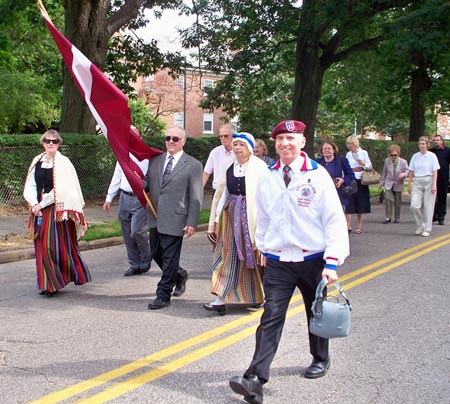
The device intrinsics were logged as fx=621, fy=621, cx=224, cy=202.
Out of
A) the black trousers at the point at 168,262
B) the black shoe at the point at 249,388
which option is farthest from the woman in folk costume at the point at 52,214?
the black shoe at the point at 249,388

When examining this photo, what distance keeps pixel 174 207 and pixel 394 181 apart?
879 cm

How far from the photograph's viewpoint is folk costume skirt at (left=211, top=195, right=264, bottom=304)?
19.8 feet

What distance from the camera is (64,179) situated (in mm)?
6848

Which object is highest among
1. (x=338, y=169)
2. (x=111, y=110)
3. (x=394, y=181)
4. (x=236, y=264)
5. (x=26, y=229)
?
(x=111, y=110)

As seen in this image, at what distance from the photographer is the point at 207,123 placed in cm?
5556

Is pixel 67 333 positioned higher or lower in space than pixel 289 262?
lower

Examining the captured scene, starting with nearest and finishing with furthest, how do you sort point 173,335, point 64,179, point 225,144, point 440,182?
1. point 173,335
2. point 64,179
3. point 225,144
4. point 440,182

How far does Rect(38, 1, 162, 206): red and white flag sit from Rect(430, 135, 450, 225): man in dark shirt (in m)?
8.59

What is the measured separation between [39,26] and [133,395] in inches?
890

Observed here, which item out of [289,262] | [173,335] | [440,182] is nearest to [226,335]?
[173,335]

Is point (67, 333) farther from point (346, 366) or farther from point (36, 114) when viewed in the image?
point (36, 114)

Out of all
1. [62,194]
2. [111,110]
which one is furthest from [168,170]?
[62,194]

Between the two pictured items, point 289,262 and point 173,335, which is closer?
point 289,262

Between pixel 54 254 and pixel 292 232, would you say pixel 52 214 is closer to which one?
pixel 54 254
